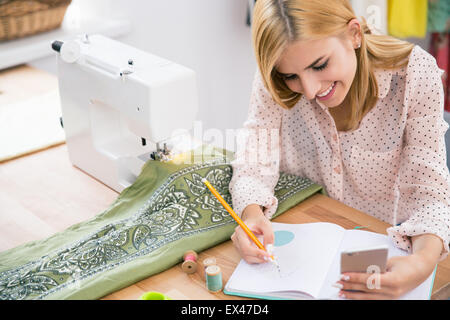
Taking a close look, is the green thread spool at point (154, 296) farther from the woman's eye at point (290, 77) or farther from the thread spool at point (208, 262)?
the woman's eye at point (290, 77)

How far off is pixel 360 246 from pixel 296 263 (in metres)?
0.14

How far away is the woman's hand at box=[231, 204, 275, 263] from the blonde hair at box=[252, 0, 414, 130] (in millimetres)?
274

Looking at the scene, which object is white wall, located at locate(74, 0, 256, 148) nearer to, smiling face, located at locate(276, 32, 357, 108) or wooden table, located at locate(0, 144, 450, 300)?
wooden table, located at locate(0, 144, 450, 300)

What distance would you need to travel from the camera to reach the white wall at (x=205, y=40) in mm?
2541

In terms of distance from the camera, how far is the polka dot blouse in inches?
48.2

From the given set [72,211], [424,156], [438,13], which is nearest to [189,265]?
[72,211]

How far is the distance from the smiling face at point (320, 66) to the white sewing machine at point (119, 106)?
26 centimetres

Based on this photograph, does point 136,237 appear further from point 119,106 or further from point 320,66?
point 320,66

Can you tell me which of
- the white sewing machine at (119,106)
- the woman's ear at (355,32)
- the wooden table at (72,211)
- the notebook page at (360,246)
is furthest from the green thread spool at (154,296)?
the woman's ear at (355,32)

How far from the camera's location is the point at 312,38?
3.71 ft

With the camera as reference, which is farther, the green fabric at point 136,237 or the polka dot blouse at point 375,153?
the polka dot blouse at point 375,153

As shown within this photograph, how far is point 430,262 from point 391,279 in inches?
4.3
